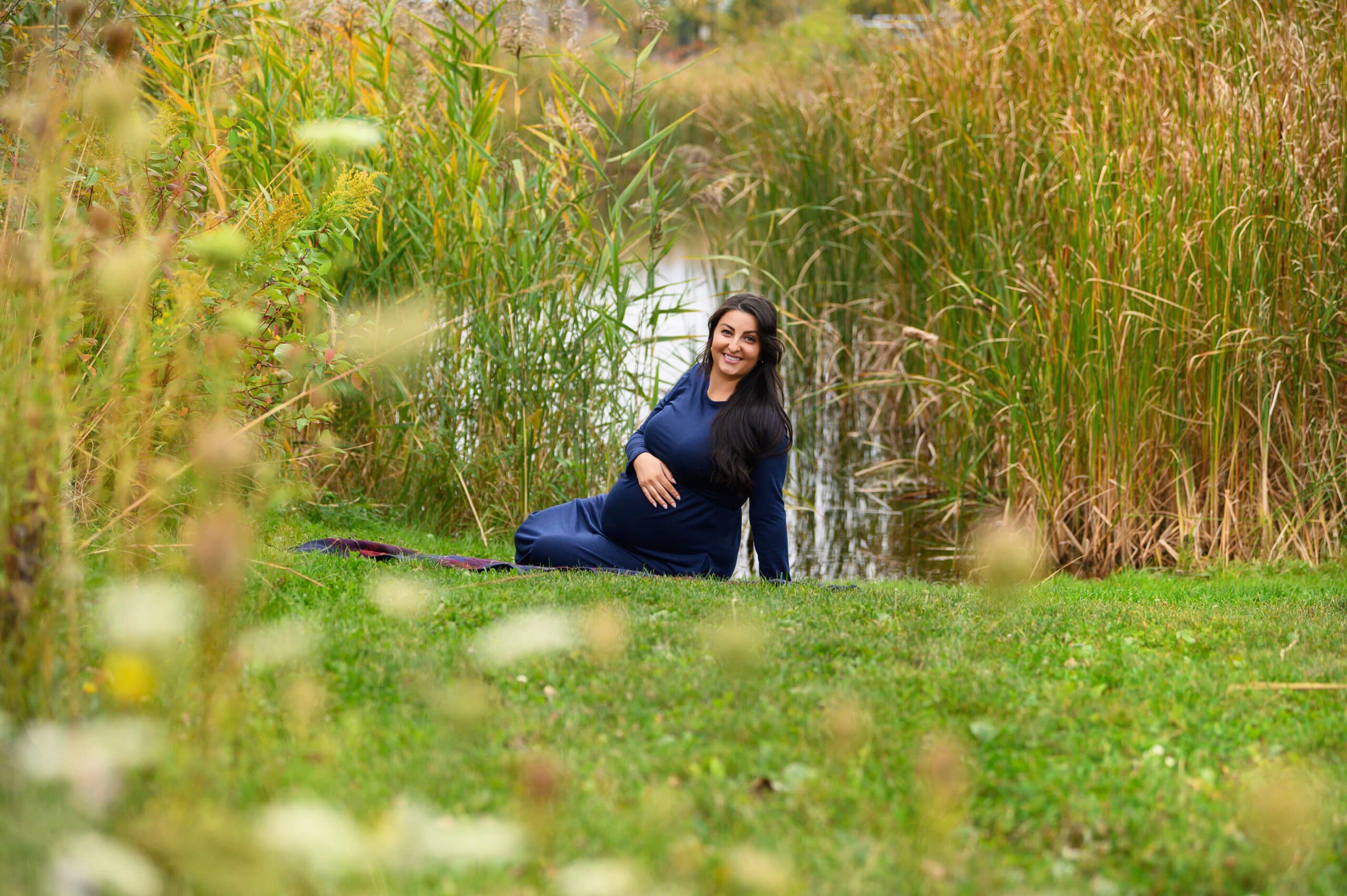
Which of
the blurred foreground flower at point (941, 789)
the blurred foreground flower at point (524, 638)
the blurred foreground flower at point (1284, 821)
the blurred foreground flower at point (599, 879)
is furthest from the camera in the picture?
the blurred foreground flower at point (524, 638)

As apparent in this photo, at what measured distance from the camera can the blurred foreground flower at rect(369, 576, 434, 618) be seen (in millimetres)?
3070

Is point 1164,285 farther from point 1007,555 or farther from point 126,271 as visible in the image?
point 126,271

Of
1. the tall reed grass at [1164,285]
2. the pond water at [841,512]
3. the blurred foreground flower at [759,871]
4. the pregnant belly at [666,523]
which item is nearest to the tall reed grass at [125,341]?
the blurred foreground flower at [759,871]

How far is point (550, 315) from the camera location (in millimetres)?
5094

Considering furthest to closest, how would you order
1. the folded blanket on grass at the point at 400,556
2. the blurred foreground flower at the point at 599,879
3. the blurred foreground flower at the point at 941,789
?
the folded blanket on grass at the point at 400,556
the blurred foreground flower at the point at 941,789
the blurred foreground flower at the point at 599,879

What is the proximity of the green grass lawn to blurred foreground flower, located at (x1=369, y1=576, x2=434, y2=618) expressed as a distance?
2 centimetres

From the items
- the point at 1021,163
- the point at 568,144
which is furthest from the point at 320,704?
the point at 1021,163

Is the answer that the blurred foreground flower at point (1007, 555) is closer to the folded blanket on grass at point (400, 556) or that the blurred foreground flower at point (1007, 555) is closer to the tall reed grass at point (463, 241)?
the folded blanket on grass at point (400, 556)

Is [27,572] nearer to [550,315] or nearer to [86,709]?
[86,709]

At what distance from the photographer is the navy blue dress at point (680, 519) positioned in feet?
13.8

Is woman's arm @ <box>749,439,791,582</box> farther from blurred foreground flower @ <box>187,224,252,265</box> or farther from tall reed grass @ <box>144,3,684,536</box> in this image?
blurred foreground flower @ <box>187,224,252,265</box>

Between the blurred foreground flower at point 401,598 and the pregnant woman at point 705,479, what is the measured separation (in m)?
1.07

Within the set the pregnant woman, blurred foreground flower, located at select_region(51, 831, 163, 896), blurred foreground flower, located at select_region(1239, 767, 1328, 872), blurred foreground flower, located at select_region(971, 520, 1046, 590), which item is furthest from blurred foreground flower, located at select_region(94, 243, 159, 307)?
blurred foreground flower, located at select_region(1239, 767, 1328, 872)

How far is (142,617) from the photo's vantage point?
1748 mm
